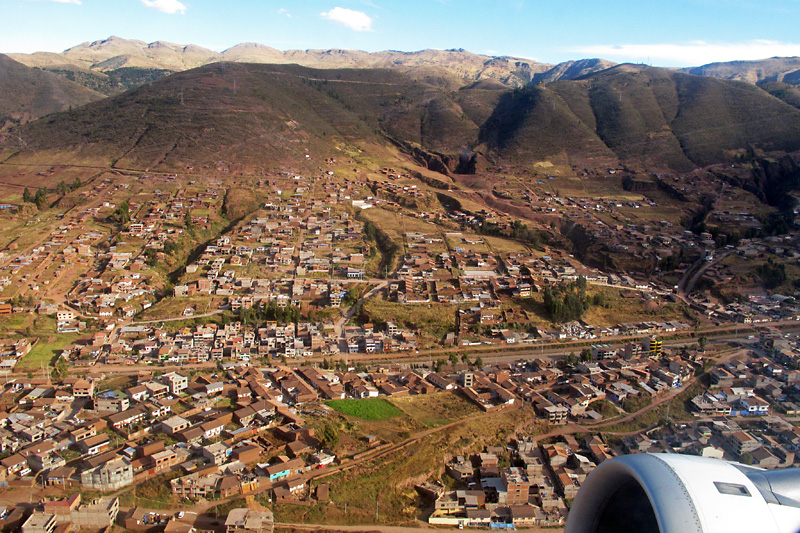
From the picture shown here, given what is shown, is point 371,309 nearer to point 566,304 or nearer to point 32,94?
point 566,304

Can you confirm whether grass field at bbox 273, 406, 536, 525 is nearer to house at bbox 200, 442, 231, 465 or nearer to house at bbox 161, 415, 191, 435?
house at bbox 200, 442, 231, 465

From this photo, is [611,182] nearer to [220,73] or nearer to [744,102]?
[744,102]

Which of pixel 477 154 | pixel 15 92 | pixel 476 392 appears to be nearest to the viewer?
pixel 476 392

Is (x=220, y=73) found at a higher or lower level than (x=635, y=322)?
higher

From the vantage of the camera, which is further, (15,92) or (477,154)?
(15,92)

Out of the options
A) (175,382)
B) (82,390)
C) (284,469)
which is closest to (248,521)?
(284,469)

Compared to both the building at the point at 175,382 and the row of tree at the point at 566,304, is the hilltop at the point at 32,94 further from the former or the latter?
the row of tree at the point at 566,304

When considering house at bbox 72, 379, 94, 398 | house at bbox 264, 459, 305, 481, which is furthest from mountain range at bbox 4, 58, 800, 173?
house at bbox 264, 459, 305, 481

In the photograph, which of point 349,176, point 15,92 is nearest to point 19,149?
point 349,176
